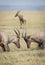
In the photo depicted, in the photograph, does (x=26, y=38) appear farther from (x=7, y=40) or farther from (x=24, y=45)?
(x=7, y=40)

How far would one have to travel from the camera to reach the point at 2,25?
2.22 meters

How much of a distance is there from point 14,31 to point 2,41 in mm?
198

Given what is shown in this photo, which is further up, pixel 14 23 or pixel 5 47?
pixel 14 23

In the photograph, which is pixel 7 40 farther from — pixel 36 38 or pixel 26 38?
pixel 36 38

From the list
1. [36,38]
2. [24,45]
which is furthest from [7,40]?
[36,38]

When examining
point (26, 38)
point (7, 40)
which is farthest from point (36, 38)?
point (7, 40)

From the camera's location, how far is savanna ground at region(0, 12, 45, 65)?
2.19 meters

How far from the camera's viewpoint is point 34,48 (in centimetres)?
222

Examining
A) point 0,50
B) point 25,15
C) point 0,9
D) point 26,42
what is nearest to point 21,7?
point 25,15

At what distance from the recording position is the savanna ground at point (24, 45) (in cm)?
219

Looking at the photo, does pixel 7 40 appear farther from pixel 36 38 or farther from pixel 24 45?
pixel 36 38

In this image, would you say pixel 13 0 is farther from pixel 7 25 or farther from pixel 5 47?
pixel 5 47

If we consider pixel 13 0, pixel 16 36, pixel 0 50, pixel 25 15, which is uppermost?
pixel 13 0

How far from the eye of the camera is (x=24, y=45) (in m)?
2.21
